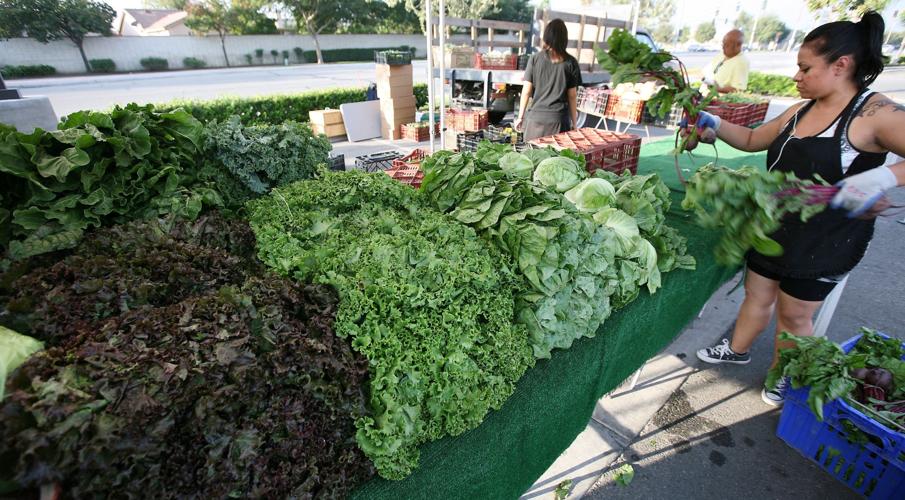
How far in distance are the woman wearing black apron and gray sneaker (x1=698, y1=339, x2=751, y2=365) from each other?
763 mm

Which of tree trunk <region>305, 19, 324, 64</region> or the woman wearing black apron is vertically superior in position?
tree trunk <region>305, 19, 324, 64</region>

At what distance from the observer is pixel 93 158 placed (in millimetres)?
1989

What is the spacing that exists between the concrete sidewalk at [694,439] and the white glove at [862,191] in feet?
3.12

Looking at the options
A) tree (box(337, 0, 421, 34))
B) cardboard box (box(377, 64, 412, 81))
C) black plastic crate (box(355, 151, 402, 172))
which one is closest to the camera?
black plastic crate (box(355, 151, 402, 172))

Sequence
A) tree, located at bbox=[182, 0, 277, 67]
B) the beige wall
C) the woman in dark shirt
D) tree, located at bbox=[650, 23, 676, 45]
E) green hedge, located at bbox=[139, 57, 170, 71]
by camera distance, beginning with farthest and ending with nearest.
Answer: tree, located at bbox=[650, 23, 676, 45] < tree, located at bbox=[182, 0, 277, 67] < green hedge, located at bbox=[139, 57, 170, 71] < the beige wall < the woman in dark shirt

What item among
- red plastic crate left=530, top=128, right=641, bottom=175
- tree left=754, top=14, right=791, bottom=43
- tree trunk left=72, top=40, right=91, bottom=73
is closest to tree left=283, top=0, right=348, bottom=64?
tree trunk left=72, top=40, right=91, bottom=73

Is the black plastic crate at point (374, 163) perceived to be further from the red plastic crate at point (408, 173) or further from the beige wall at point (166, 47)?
the beige wall at point (166, 47)

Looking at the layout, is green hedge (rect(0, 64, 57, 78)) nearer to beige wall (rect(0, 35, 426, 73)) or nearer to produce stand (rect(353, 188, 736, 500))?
beige wall (rect(0, 35, 426, 73))

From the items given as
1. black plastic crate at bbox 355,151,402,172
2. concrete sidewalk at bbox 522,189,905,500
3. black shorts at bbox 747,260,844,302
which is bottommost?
concrete sidewalk at bbox 522,189,905,500

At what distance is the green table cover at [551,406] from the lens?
1633 millimetres

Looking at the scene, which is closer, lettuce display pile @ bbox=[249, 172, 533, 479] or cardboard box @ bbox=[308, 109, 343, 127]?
lettuce display pile @ bbox=[249, 172, 533, 479]

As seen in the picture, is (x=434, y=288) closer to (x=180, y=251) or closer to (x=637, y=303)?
(x=180, y=251)

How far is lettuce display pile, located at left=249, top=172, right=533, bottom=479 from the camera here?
153 cm

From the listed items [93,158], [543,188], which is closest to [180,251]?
[93,158]
